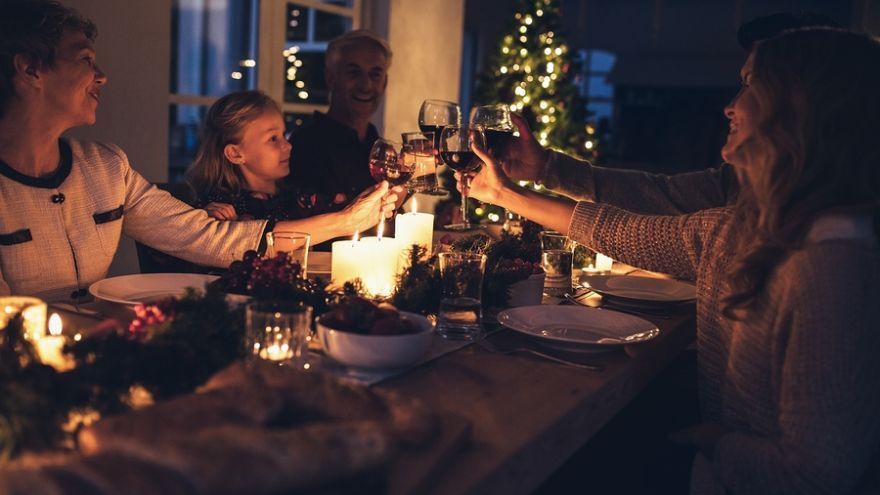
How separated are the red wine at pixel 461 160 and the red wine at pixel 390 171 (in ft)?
0.32

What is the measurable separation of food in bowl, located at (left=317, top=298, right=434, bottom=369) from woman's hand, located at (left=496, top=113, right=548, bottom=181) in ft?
3.71

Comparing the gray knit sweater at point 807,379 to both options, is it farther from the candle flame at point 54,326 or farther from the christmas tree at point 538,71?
the christmas tree at point 538,71

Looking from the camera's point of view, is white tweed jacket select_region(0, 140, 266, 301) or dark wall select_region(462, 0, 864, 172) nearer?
white tweed jacket select_region(0, 140, 266, 301)

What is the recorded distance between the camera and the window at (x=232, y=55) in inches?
164

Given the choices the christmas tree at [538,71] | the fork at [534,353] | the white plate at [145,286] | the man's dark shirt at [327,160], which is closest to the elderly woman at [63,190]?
the white plate at [145,286]

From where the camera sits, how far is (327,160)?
345 centimetres

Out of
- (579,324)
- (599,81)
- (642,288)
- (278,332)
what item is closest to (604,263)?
(642,288)

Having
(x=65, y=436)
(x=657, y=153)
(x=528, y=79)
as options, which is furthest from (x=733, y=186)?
(x=657, y=153)

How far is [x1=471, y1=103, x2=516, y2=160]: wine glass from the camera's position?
6.88 feet

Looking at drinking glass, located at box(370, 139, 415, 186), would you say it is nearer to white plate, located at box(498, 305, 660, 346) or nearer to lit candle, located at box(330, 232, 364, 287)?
lit candle, located at box(330, 232, 364, 287)

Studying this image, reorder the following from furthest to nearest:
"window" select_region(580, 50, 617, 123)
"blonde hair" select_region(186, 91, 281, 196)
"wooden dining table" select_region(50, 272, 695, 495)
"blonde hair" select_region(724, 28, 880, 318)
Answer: "window" select_region(580, 50, 617, 123), "blonde hair" select_region(186, 91, 281, 196), "blonde hair" select_region(724, 28, 880, 318), "wooden dining table" select_region(50, 272, 695, 495)

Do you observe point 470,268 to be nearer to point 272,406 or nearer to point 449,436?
point 449,436

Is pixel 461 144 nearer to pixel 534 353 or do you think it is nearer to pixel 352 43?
pixel 534 353

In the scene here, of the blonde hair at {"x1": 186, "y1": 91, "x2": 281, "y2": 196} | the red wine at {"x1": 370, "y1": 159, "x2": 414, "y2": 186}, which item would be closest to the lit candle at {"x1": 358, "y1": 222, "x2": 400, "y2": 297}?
the red wine at {"x1": 370, "y1": 159, "x2": 414, "y2": 186}
